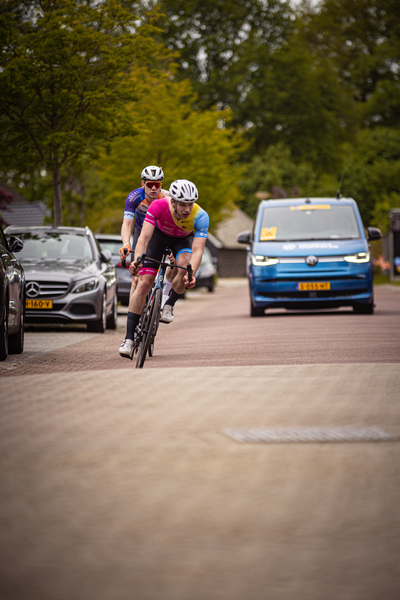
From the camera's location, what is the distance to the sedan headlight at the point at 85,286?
42.7 ft

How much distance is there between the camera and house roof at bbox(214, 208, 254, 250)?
74.3 metres

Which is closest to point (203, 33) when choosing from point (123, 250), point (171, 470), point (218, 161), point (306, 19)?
point (306, 19)

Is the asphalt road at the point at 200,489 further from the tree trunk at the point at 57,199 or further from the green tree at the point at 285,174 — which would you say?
the green tree at the point at 285,174

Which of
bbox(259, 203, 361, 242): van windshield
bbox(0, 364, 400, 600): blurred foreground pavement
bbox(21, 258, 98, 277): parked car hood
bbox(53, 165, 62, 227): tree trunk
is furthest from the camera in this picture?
bbox(53, 165, 62, 227): tree trunk

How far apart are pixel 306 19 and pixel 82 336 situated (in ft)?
198

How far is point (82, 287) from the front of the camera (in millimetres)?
13031

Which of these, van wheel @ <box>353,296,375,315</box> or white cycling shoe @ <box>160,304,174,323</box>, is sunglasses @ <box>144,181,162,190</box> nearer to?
white cycling shoe @ <box>160,304,174,323</box>

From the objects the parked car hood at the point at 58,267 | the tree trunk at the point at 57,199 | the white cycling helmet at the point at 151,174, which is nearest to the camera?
the white cycling helmet at the point at 151,174

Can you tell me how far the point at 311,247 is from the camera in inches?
588

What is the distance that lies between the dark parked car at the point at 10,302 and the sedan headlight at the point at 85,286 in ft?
10.1

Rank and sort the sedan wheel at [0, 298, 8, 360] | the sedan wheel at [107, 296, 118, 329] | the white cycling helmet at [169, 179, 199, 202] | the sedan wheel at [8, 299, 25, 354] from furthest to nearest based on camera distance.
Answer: the sedan wheel at [107, 296, 118, 329] → the sedan wheel at [8, 299, 25, 354] → the sedan wheel at [0, 298, 8, 360] → the white cycling helmet at [169, 179, 199, 202]

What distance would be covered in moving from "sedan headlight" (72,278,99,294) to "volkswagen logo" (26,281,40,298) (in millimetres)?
523

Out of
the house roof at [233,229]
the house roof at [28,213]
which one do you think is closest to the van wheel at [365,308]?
the house roof at [28,213]

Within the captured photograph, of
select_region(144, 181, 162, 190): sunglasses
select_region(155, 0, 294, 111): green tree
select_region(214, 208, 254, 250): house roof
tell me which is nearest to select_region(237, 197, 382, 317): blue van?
select_region(144, 181, 162, 190): sunglasses
